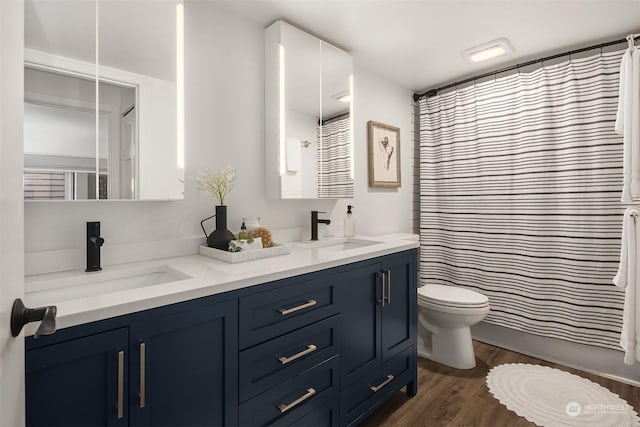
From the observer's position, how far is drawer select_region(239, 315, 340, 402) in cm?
123

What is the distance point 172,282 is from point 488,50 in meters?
2.57

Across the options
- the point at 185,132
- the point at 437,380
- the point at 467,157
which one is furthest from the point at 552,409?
the point at 185,132

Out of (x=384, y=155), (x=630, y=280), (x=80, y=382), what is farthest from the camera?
(x=384, y=155)

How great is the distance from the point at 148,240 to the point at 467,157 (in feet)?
8.25

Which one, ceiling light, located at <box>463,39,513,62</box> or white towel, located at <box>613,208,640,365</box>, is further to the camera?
ceiling light, located at <box>463,39,513,62</box>

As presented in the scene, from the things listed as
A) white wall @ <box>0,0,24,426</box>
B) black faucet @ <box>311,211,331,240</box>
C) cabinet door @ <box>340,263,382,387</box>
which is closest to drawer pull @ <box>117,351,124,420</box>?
white wall @ <box>0,0,24,426</box>

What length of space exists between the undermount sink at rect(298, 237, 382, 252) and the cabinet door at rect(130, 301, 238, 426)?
96 cm

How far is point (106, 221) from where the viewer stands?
1.46 meters

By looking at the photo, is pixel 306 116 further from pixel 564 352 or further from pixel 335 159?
pixel 564 352

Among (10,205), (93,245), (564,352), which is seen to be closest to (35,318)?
(10,205)

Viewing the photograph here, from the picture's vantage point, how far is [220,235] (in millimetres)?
1662

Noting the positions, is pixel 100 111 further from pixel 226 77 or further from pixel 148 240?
pixel 226 77

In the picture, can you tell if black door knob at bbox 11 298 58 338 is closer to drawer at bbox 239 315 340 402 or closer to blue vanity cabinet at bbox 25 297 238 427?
blue vanity cabinet at bbox 25 297 238 427

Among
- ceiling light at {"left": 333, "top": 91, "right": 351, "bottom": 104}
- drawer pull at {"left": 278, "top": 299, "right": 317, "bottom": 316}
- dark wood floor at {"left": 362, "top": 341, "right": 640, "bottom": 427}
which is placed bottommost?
dark wood floor at {"left": 362, "top": 341, "right": 640, "bottom": 427}
